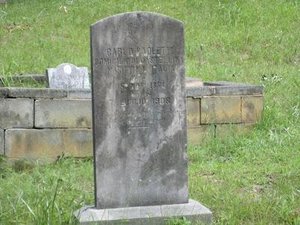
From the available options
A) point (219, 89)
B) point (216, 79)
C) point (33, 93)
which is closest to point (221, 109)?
point (219, 89)

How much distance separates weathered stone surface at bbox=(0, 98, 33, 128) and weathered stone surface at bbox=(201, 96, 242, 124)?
198 centimetres

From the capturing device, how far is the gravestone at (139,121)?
5.87 meters

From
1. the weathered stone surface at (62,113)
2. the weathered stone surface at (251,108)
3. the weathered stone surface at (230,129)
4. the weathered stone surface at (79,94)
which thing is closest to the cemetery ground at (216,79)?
the weathered stone surface at (230,129)

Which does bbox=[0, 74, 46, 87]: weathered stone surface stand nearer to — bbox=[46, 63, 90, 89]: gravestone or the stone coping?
bbox=[46, 63, 90, 89]: gravestone

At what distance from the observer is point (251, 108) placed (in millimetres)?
9359

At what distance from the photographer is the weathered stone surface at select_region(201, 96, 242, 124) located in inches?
360

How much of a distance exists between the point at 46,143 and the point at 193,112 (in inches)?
67.3

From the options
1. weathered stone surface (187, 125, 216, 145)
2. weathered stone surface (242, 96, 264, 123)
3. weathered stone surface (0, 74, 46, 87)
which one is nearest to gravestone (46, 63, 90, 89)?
weathered stone surface (0, 74, 46, 87)

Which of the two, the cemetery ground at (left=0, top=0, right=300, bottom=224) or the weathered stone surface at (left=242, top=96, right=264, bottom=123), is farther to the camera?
the weathered stone surface at (left=242, top=96, right=264, bottom=123)

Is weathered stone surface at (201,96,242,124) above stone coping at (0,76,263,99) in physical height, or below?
below

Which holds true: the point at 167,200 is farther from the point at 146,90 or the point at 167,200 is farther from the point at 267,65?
the point at 267,65

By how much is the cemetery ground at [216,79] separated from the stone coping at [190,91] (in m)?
0.46

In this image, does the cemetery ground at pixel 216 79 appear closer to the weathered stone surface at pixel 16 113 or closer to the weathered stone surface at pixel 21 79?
the weathered stone surface at pixel 16 113

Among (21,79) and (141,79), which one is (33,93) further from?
(141,79)
